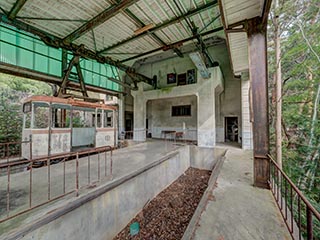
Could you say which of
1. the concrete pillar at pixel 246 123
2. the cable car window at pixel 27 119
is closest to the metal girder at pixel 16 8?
the cable car window at pixel 27 119

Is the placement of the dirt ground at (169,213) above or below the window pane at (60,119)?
below

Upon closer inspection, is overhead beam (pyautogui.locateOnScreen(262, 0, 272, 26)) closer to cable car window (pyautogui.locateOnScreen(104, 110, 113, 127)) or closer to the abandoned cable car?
the abandoned cable car

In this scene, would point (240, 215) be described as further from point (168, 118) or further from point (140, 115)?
point (168, 118)

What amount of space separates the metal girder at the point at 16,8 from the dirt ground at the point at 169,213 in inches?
296

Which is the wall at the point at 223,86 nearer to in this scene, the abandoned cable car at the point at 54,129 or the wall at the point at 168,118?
the wall at the point at 168,118

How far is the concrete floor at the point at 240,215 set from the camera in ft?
6.91

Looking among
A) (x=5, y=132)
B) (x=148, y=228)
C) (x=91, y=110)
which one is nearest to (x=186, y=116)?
(x=91, y=110)

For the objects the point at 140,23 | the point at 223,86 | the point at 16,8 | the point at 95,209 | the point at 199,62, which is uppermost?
the point at 140,23

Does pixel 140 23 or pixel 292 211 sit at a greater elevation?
pixel 140 23

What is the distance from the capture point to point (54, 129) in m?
5.75

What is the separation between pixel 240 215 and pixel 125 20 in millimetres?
7228

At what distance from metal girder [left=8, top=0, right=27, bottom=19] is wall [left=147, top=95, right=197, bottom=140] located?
9782 mm

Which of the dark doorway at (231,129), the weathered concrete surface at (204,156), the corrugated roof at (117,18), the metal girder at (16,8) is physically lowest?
the weathered concrete surface at (204,156)

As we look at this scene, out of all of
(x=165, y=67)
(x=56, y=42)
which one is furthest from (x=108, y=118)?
(x=165, y=67)
